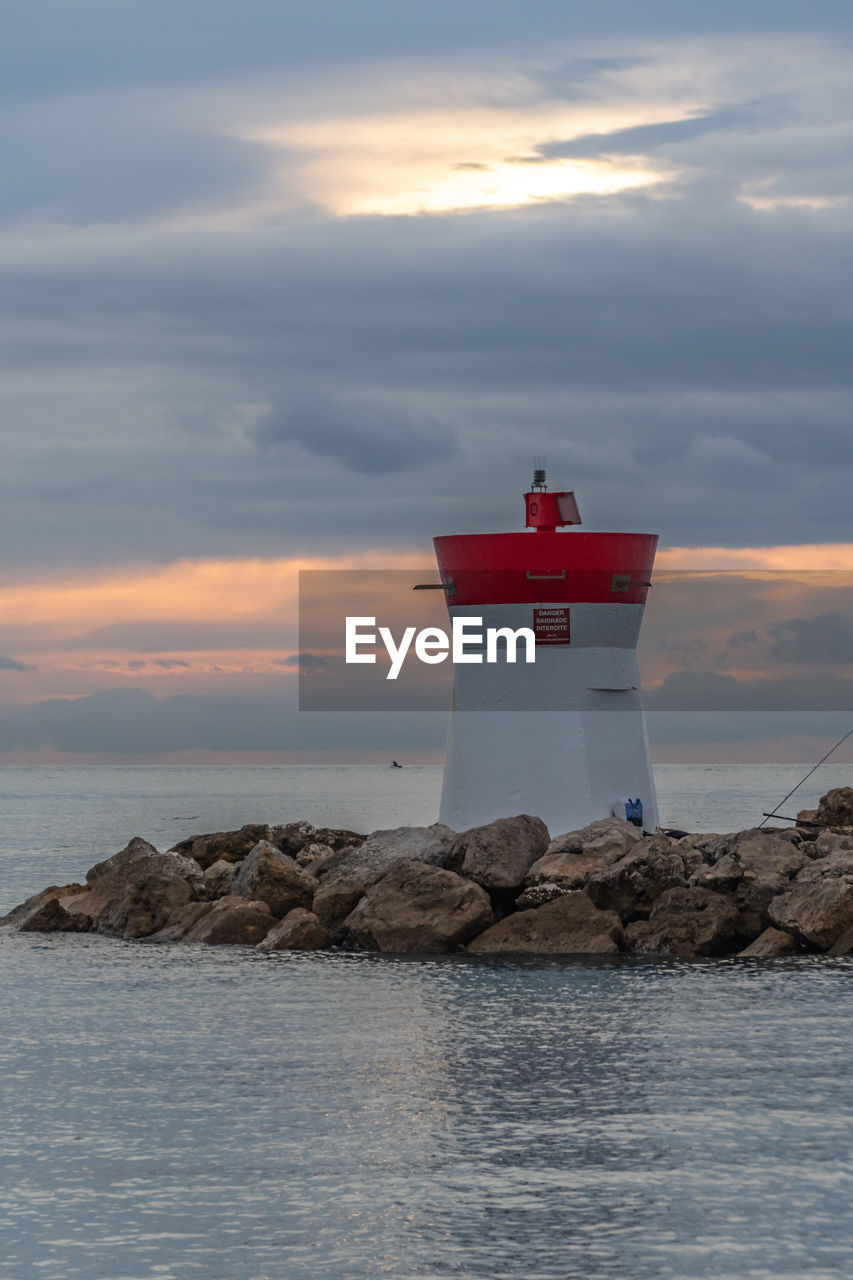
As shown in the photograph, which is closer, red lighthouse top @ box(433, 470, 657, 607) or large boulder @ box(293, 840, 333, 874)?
red lighthouse top @ box(433, 470, 657, 607)

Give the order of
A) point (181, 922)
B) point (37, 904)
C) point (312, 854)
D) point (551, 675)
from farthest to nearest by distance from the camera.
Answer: point (37, 904)
point (312, 854)
point (181, 922)
point (551, 675)

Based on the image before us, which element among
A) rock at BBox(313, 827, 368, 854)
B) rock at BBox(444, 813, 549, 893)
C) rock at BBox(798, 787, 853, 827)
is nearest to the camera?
rock at BBox(444, 813, 549, 893)

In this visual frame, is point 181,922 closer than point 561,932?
No

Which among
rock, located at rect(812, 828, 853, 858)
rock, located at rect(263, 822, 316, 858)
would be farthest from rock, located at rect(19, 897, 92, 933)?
rock, located at rect(812, 828, 853, 858)

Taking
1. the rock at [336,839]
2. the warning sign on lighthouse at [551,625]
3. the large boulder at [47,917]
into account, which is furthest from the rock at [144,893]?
the warning sign on lighthouse at [551,625]

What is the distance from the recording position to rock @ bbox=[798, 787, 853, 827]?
2939 cm

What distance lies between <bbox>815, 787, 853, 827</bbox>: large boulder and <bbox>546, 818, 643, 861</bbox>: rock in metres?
8.83

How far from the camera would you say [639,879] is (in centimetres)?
2067

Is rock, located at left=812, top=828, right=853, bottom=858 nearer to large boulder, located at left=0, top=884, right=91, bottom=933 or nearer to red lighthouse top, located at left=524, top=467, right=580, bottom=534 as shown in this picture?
red lighthouse top, located at left=524, top=467, right=580, bottom=534

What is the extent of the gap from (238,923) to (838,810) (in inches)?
494

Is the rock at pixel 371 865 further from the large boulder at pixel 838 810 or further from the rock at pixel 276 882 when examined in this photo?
the large boulder at pixel 838 810

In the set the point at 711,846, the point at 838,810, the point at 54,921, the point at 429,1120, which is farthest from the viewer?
the point at 838,810

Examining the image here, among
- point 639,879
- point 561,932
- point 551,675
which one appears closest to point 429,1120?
point 561,932

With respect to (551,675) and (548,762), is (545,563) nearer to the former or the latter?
(551,675)
